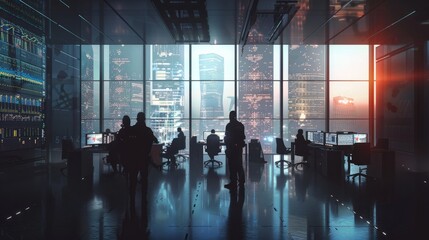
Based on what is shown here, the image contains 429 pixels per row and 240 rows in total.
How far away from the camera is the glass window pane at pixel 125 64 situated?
13.8 metres

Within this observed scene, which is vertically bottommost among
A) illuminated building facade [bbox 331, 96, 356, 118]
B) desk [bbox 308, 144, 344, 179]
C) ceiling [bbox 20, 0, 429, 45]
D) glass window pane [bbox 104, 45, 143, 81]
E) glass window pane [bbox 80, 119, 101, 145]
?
desk [bbox 308, 144, 344, 179]

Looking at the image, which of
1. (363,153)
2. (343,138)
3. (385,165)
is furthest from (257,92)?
(385,165)

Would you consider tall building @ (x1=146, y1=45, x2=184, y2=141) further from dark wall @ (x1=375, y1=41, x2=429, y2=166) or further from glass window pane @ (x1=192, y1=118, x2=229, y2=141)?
dark wall @ (x1=375, y1=41, x2=429, y2=166)

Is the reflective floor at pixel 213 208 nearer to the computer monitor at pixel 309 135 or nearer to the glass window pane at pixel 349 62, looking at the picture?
the computer monitor at pixel 309 135

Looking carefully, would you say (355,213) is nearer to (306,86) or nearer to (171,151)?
(171,151)

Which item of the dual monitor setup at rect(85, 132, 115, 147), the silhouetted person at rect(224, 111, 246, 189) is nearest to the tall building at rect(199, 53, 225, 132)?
the dual monitor setup at rect(85, 132, 115, 147)

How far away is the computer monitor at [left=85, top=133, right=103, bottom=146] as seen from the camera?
31.6 feet

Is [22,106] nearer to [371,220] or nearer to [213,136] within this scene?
[213,136]

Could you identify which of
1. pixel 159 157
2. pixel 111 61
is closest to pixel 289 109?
pixel 159 157

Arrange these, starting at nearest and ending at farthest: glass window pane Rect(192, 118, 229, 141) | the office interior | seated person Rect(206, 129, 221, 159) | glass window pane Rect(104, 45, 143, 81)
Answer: the office interior → seated person Rect(206, 129, 221, 159) → glass window pane Rect(192, 118, 229, 141) → glass window pane Rect(104, 45, 143, 81)

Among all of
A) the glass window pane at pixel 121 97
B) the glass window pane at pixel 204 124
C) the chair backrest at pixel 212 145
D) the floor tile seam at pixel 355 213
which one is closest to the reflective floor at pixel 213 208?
the floor tile seam at pixel 355 213

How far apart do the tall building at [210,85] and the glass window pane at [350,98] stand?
459 cm

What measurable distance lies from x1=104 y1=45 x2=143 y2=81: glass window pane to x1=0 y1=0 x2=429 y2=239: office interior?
0.19 ft

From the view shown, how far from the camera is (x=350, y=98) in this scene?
13.6 m
